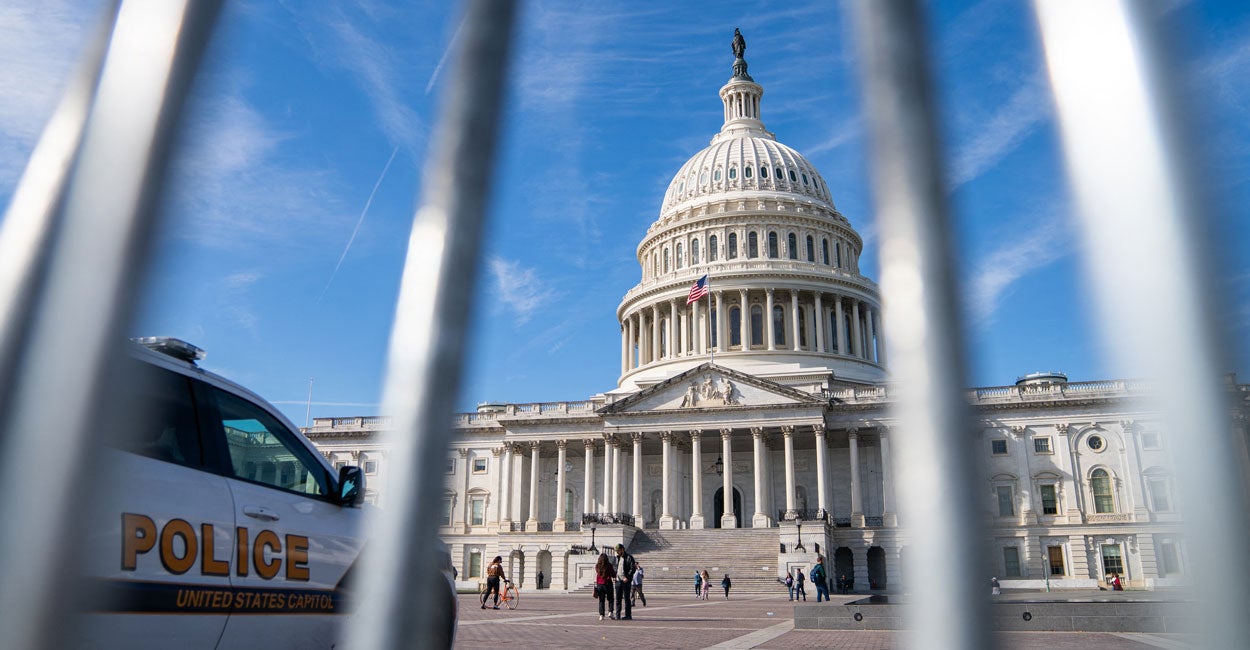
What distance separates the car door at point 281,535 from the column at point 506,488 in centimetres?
5652

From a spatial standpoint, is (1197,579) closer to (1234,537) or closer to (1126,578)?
(1234,537)

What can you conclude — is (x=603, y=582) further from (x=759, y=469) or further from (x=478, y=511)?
(x=478, y=511)

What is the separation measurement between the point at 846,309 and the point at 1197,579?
→ 70957mm

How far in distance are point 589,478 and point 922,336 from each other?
196 ft

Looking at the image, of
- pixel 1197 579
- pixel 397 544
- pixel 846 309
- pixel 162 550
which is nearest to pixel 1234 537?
pixel 1197 579

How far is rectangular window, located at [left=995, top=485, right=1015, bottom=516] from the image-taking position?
5422 centimetres

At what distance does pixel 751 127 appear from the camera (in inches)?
3371

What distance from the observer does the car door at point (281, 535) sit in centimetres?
523

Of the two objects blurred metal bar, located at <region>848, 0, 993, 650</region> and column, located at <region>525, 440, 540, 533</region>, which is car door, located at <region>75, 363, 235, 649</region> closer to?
blurred metal bar, located at <region>848, 0, 993, 650</region>

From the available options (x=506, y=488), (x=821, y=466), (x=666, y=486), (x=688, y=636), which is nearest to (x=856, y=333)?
(x=821, y=466)

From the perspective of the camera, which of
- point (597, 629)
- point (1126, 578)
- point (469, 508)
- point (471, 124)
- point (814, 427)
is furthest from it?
point (469, 508)

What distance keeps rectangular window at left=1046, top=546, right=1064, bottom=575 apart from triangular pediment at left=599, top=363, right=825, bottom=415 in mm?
16236

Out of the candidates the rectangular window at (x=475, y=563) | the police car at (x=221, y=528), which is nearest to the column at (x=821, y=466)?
the rectangular window at (x=475, y=563)

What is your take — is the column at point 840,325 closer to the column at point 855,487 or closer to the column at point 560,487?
the column at point 855,487
